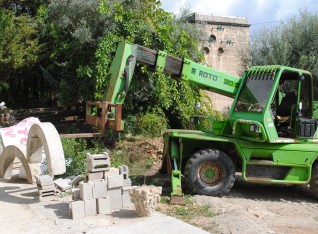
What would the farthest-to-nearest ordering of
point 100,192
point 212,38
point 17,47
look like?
point 212,38 → point 17,47 → point 100,192

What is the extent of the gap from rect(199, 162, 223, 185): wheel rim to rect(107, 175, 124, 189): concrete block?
5.70ft

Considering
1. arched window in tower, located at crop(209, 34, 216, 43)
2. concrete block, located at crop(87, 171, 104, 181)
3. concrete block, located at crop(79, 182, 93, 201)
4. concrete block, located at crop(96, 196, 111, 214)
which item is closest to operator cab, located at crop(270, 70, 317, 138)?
concrete block, located at crop(87, 171, 104, 181)

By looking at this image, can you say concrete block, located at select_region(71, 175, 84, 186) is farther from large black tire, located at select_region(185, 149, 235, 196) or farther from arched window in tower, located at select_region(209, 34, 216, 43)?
arched window in tower, located at select_region(209, 34, 216, 43)

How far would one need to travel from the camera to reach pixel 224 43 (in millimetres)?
16391

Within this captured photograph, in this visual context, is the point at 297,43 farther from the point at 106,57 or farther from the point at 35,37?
the point at 35,37

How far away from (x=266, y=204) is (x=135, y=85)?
5.91 meters

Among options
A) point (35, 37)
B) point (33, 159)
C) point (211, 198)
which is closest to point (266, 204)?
point (211, 198)

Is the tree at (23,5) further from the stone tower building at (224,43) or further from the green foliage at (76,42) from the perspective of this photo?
the stone tower building at (224,43)

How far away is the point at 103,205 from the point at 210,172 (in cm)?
226

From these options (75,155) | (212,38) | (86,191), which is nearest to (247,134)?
(86,191)

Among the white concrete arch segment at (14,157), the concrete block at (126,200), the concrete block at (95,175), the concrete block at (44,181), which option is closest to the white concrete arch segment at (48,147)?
the white concrete arch segment at (14,157)

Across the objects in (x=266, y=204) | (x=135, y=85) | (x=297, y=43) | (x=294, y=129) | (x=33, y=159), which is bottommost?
(x=266, y=204)

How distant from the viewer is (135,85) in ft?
39.8

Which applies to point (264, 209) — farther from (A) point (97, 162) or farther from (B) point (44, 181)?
(B) point (44, 181)
